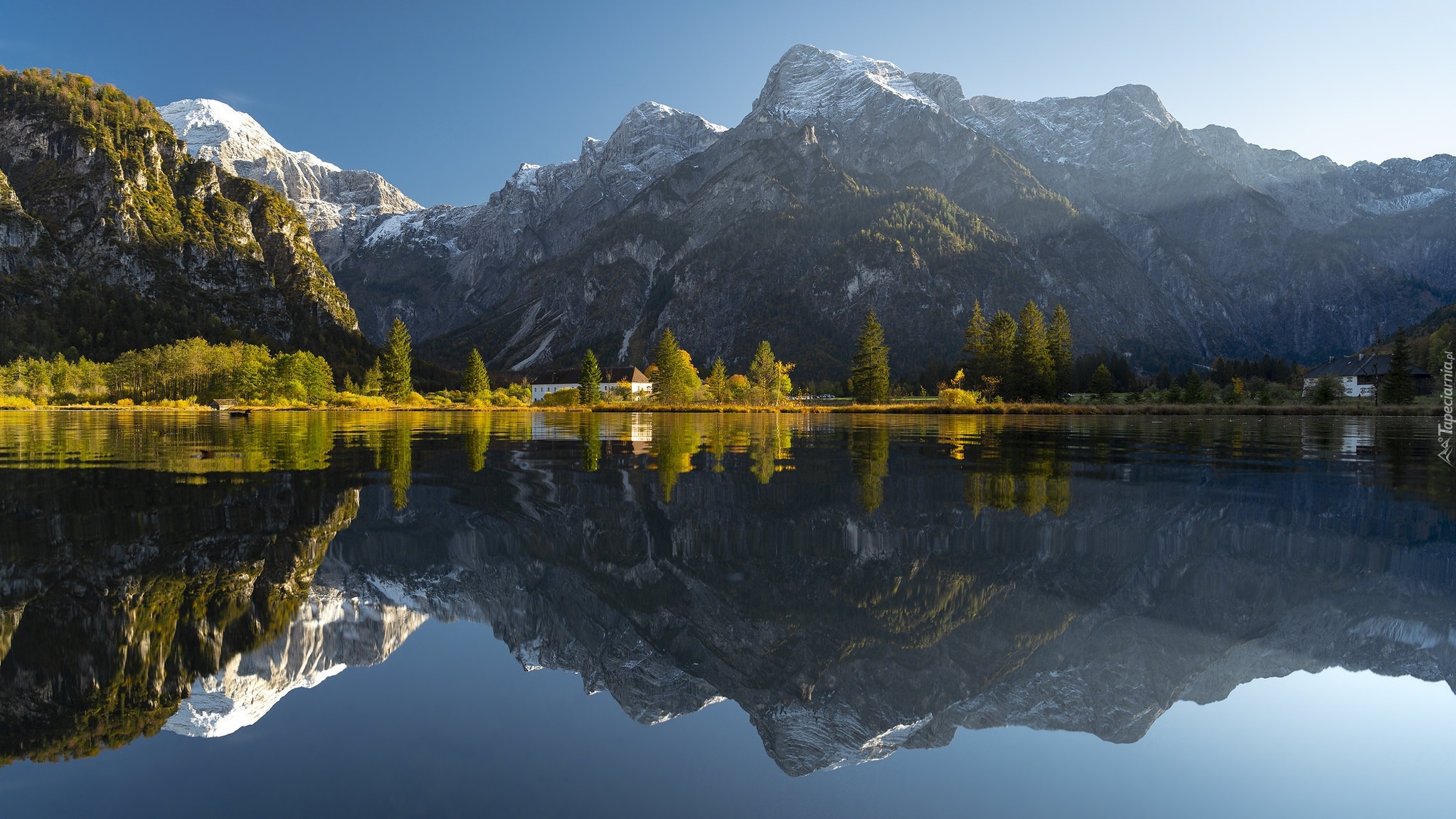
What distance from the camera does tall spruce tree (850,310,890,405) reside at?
98562mm

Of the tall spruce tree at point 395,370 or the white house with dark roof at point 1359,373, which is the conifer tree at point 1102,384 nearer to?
the white house with dark roof at point 1359,373

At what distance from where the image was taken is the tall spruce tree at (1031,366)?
90.9m

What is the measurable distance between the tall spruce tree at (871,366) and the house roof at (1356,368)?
279 ft

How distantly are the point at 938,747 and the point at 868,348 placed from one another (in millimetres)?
96327

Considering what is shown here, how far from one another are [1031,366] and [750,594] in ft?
306

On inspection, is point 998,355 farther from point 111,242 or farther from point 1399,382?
point 111,242

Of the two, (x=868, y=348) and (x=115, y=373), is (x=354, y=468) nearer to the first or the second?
(x=868, y=348)

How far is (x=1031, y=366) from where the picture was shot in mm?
90875

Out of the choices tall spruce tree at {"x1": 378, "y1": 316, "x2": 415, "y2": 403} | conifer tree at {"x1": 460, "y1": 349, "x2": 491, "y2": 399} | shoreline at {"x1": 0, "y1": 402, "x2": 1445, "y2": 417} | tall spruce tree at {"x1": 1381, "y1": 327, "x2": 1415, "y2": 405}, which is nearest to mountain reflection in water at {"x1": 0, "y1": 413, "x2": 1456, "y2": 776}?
shoreline at {"x1": 0, "y1": 402, "x2": 1445, "y2": 417}

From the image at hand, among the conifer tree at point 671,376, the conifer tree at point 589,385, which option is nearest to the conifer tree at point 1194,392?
the conifer tree at point 671,376

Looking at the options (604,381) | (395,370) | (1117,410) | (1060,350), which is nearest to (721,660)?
(1117,410)

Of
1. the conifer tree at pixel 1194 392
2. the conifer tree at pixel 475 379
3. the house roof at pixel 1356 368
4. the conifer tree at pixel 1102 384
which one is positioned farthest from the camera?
the house roof at pixel 1356 368

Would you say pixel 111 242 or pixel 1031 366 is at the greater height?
pixel 111 242

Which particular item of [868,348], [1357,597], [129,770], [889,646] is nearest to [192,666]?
[129,770]
